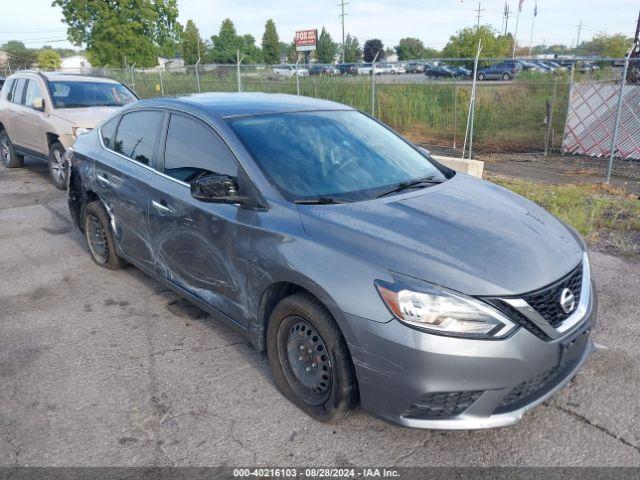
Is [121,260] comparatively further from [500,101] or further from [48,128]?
[500,101]

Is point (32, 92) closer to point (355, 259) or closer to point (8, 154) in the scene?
point (8, 154)

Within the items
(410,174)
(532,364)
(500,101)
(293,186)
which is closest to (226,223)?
(293,186)

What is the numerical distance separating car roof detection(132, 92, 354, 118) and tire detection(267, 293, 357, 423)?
1.46 meters

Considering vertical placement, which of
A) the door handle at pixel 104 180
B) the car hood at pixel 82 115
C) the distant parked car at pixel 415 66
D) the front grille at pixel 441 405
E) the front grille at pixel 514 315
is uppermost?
the distant parked car at pixel 415 66

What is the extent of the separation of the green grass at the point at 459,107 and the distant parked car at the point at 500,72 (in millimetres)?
1006

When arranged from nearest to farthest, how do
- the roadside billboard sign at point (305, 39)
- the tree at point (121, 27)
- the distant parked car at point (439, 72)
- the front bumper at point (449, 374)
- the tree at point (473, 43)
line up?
the front bumper at point (449, 374) < the distant parked car at point (439, 72) < the tree at point (121, 27) < the tree at point (473, 43) < the roadside billboard sign at point (305, 39)

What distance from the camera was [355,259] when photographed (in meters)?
2.52

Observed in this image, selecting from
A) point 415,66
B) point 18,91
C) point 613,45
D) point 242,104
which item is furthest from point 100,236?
point 613,45

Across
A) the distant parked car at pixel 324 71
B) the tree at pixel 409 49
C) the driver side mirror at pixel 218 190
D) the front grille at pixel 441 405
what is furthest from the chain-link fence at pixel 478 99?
the tree at pixel 409 49

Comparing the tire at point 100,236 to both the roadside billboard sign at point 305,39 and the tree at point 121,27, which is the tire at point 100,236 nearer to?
the tree at point 121,27

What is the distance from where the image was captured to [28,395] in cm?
314

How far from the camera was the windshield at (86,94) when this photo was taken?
874cm

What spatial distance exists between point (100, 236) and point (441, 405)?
149 inches

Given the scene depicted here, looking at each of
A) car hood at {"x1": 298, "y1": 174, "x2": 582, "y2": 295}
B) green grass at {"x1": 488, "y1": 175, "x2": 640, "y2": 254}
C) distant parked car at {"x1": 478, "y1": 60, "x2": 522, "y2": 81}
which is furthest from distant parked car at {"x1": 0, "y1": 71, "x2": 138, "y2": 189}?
distant parked car at {"x1": 478, "y1": 60, "x2": 522, "y2": 81}
